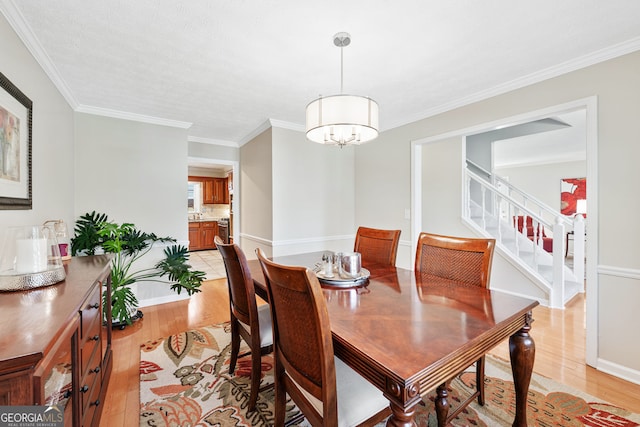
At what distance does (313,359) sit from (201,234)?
7343 mm

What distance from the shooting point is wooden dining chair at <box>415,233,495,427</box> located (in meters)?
1.60

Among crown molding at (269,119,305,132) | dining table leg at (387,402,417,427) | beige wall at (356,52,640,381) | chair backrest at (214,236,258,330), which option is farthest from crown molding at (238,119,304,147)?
dining table leg at (387,402,417,427)

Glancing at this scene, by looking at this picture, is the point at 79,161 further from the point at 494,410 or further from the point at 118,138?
the point at 494,410

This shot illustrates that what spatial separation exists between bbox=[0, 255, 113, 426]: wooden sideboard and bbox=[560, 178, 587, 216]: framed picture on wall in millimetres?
9169

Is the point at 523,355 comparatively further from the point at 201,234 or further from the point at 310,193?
the point at 201,234

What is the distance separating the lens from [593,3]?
5.10ft

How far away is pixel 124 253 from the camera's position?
3230mm

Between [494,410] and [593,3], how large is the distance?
239cm

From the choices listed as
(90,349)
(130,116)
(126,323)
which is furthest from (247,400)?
(130,116)

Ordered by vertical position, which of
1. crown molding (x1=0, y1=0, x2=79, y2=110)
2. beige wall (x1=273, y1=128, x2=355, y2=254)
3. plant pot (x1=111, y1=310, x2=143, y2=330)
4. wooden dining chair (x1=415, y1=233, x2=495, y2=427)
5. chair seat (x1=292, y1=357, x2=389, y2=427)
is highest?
crown molding (x1=0, y1=0, x2=79, y2=110)

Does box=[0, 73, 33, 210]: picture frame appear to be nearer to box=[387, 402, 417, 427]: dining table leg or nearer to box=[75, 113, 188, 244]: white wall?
box=[75, 113, 188, 244]: white wall

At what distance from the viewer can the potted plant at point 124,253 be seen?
2.69 m

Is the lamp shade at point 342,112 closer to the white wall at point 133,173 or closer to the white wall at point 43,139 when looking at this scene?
the white wall at point 43,139

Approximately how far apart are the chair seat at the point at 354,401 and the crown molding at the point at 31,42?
8.24 feet
